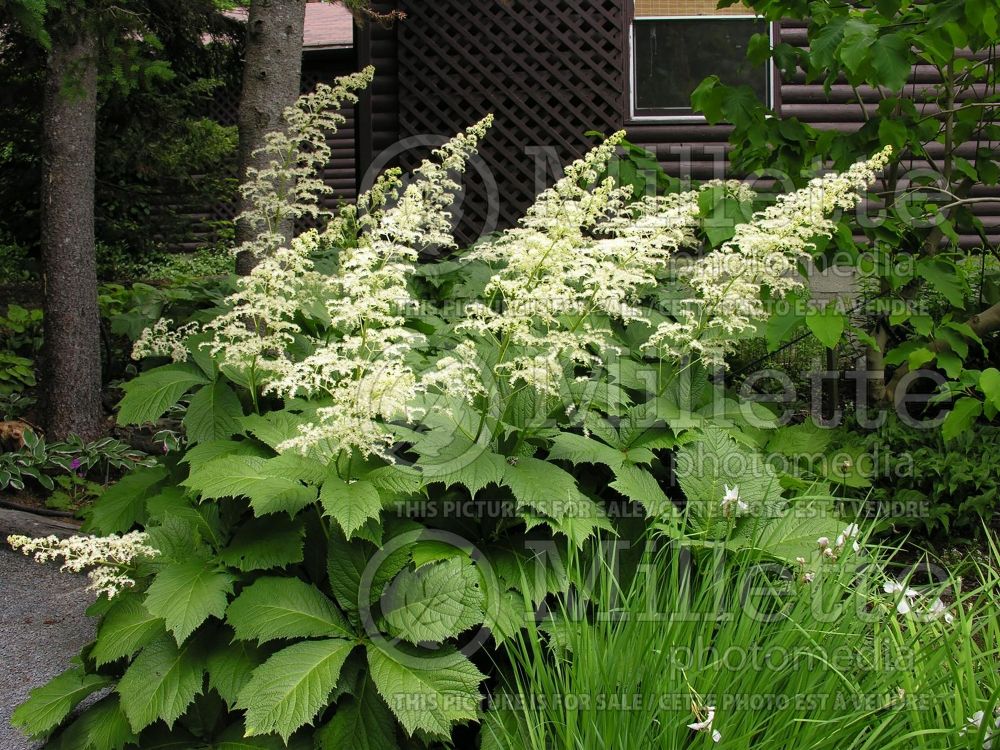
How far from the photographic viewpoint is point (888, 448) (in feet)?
13.0

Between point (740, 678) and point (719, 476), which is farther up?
point (719, 476)

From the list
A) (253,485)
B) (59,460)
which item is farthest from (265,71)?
(253,485)

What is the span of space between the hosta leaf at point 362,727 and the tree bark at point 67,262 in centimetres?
360

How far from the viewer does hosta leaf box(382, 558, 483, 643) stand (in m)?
2.04

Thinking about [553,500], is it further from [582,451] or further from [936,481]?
[936,481]

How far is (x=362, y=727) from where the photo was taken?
204 cm

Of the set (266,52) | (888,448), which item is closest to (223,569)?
(266,52)

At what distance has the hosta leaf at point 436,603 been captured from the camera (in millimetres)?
2045

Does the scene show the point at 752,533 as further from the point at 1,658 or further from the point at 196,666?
the point at 1,658

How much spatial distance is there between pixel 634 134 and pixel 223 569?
6.37 metres

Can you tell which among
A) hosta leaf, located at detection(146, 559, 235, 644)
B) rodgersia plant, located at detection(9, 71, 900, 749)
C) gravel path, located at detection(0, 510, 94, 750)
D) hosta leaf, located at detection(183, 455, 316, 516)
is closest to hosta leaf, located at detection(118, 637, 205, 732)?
rodgersia plant, located at detection(9, 71, 900, 749)

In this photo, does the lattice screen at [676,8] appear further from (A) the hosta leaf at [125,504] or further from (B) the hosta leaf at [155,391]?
(A) the hosta leaf at [125,504]

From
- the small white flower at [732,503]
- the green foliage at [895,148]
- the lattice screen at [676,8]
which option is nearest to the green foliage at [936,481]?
the green foliage at [895,148]

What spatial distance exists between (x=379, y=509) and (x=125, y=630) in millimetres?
794
